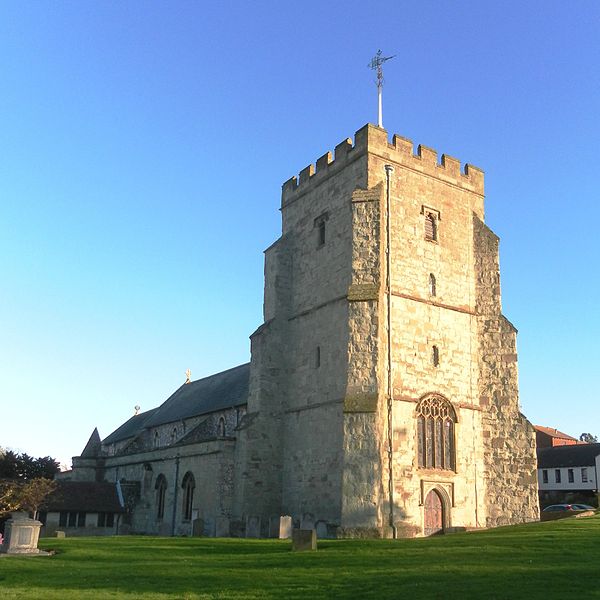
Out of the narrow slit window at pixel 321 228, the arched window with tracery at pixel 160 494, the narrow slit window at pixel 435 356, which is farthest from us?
the arched window with tracery at pixel 160 494

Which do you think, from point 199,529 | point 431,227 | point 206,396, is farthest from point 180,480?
point 431,227

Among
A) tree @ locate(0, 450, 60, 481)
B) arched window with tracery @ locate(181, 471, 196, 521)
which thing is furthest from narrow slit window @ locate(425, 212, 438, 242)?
tree @ locate(0, 450, 60, 481)

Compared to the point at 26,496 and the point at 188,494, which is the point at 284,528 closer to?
the point at 188,494

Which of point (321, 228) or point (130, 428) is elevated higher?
point (321, 228)

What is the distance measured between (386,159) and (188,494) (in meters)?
19.3

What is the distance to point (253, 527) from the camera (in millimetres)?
26094

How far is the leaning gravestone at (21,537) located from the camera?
21.0m

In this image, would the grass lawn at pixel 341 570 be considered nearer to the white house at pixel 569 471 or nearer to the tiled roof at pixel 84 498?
the tiled roof at pixel 84 498

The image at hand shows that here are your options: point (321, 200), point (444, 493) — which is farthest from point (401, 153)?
point (444, 493)

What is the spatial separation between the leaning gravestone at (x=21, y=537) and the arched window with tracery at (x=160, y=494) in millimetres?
16035

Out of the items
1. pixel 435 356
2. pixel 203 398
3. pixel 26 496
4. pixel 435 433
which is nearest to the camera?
pixel 435 433

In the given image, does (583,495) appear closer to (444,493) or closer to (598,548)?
(444,493)

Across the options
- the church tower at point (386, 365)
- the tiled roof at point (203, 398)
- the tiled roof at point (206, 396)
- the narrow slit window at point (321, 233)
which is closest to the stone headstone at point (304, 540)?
the church tower at point (386, 365)

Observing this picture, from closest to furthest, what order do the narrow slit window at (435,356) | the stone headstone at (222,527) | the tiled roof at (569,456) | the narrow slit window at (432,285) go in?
the narrow slit window at (435,356) → the narrow slit window at (432,285) → the stone headstone at (222,527) → the tiled roof at (569,456)
